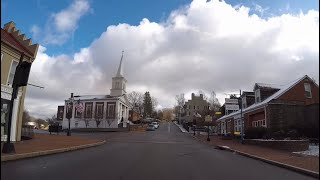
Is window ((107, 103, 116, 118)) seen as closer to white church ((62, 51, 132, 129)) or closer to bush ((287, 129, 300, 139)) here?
white church ((62, 51, 132, 129))

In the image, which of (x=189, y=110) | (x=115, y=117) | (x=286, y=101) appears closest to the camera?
(x=286, y=101)

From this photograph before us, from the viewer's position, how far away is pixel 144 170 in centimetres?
1248

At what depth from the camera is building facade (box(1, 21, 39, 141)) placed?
2292cm

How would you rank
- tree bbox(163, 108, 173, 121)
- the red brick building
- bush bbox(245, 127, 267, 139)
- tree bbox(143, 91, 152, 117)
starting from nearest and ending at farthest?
1. the red brick building
2. bush bbox(245, 127, 267, 139)
3. tree bbox(143, 91, 152, 117)
4. tree bbox(163, 108, 173, 121)

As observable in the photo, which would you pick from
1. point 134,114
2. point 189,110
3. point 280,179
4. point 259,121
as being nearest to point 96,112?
point 134,114

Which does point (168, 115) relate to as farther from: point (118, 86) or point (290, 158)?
point (290, 158)

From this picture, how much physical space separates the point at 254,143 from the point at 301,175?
21466 mm

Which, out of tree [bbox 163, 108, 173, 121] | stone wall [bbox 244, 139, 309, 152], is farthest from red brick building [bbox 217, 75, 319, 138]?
tree [bbox 163, 108, 173, 121]

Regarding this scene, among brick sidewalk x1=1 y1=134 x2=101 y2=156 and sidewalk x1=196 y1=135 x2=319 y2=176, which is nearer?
sidewalk x1=196 y1=135 x2=319 y2=176

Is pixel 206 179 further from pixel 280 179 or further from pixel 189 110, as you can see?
pixel 189 110

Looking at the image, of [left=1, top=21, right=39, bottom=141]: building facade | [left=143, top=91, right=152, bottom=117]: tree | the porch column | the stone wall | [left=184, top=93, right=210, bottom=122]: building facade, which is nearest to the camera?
[left=1, top=21, right=39, bottom=141]: building facade

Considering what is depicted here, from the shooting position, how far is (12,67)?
2475cm

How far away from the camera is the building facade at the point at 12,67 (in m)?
22.9

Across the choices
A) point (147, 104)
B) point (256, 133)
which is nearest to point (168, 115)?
point (147, 104)
